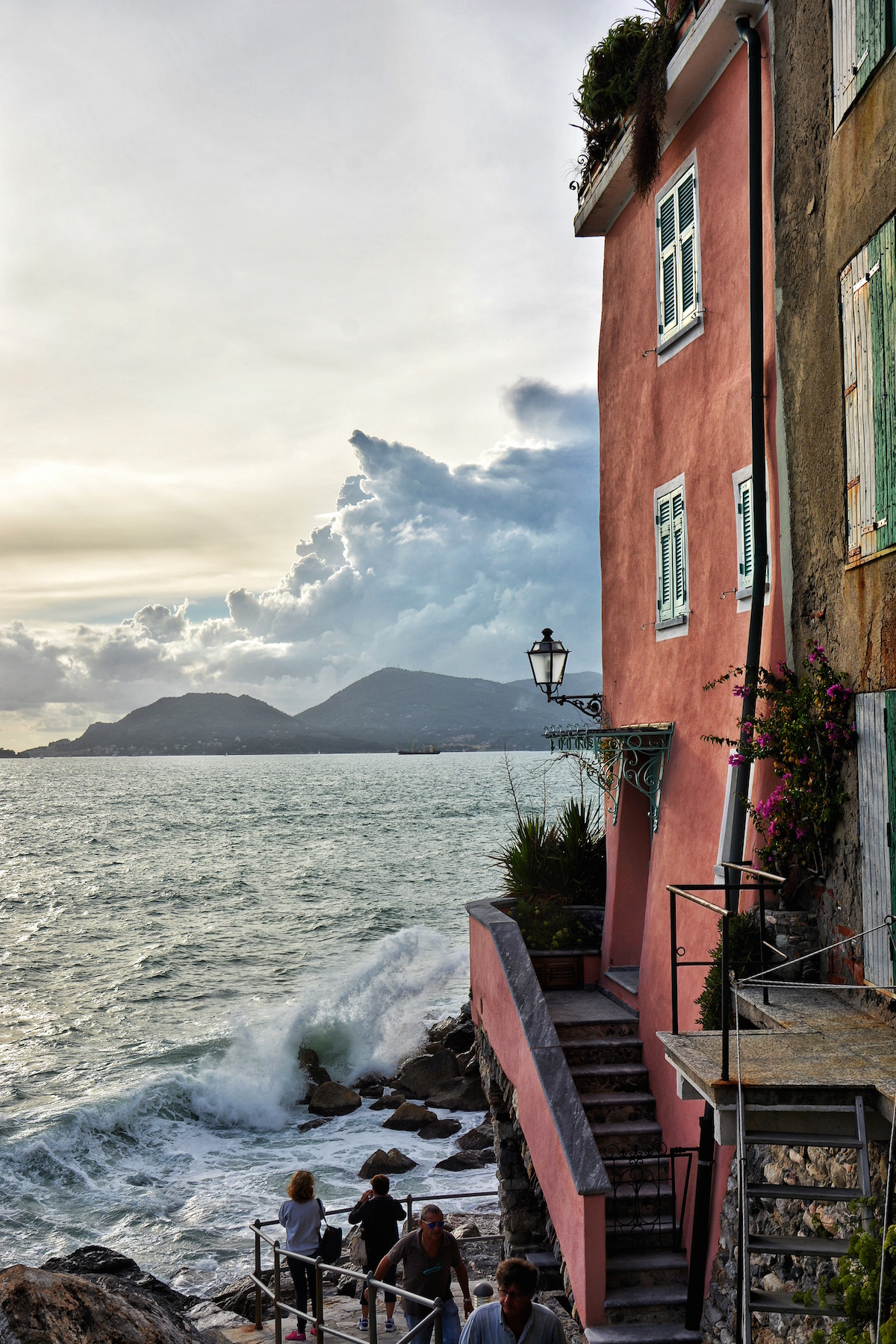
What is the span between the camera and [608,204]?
12023mm

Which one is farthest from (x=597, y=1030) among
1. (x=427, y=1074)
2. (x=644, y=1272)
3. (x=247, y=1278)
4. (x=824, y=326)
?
(x=427, y=1074)

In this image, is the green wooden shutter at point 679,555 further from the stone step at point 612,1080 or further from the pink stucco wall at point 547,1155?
the stone step at point 612,1080

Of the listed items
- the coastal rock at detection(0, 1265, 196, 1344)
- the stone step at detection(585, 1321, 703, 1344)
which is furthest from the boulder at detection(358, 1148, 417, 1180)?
the stone step at detection(585, 1321, 703, 1344)

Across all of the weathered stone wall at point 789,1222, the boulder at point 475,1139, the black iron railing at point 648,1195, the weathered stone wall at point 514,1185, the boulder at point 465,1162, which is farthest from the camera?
the boulder at point 475,1139

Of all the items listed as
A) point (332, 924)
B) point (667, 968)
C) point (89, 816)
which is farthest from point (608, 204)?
point (89, 816)

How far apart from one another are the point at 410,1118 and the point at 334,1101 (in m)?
3.02

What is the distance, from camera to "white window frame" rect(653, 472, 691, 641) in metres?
9.87

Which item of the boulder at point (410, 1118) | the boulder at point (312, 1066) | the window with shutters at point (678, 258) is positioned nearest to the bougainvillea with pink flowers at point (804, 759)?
the window with shutters at point (678, 258)

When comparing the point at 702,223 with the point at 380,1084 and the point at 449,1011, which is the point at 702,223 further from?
the point at 449,1011

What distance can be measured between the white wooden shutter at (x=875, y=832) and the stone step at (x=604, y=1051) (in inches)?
175

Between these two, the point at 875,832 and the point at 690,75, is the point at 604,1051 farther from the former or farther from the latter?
the point at 690,75

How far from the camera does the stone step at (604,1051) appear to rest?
10.2 meters

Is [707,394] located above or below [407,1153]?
above

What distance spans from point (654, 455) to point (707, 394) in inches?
58.4
